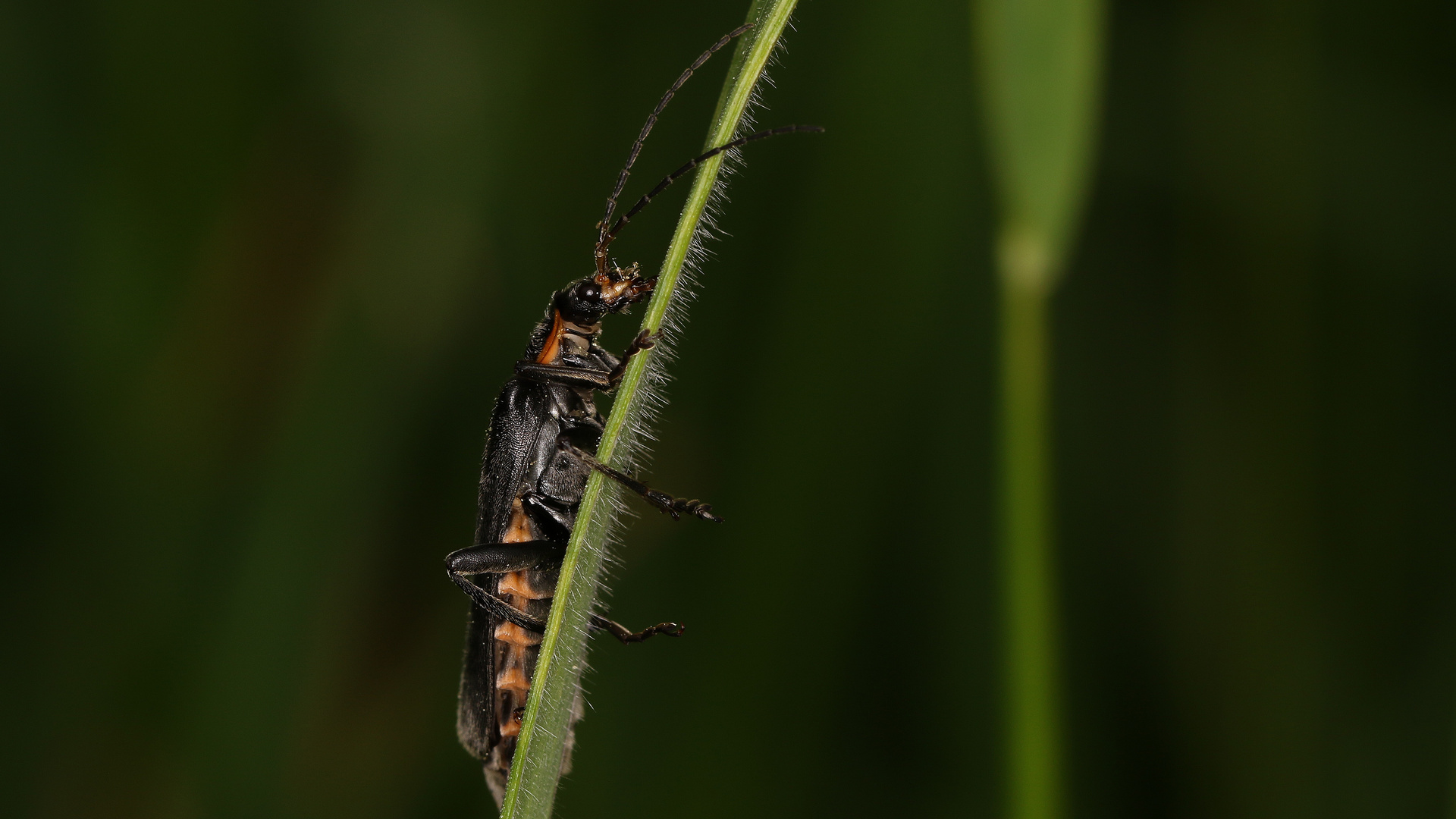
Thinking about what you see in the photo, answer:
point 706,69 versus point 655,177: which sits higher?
point 706,69

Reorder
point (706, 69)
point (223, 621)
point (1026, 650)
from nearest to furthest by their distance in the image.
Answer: point (1026, 650) → point (223, 621) → point (706, 69)

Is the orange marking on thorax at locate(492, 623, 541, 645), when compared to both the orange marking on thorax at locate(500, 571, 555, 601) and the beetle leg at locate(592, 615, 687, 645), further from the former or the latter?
the beetle leg at locate(592, 615, 687, 645)

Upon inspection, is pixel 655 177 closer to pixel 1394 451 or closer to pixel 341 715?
pixel 341 715

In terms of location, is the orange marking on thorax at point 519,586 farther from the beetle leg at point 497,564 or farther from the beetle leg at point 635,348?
the beetle leg at point 635,348

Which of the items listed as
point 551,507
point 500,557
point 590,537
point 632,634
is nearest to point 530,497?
point 551,507

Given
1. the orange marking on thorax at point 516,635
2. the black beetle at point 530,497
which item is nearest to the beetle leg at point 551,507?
the black beetle at point 530,497

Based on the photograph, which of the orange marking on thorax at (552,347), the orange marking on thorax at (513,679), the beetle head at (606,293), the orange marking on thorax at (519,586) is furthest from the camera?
the orange marking on thorax at (552,347)


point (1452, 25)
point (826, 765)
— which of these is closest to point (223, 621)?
point (826, 765)
